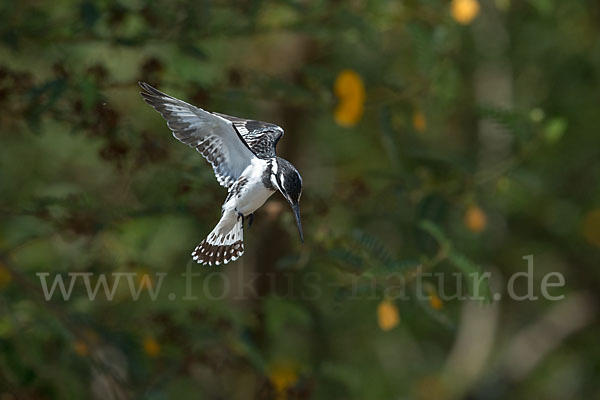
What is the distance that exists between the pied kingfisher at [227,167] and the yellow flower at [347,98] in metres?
0.98

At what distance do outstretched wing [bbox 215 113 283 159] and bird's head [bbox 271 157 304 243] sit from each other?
119 millimetres

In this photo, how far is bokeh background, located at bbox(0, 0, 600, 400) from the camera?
188 centimetres

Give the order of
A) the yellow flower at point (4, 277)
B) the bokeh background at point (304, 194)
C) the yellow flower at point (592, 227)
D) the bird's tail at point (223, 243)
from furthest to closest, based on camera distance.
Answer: the yellow flower at point (592, 227), the yellow flower at point (4, 277), the bokeh background at point (304, 194), the bird's tail at point (223, 243)

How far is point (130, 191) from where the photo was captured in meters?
2.02

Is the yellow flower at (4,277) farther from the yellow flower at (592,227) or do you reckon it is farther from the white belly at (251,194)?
the yellow flower at (592,227)

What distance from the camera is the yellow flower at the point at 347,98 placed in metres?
2.20

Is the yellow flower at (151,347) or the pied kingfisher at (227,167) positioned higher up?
the pied kingfisher at (227,167)

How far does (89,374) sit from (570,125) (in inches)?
88.8

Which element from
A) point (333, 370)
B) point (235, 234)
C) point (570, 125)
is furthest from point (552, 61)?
point (235, 234)

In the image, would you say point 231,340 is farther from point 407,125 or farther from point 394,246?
point 394,246

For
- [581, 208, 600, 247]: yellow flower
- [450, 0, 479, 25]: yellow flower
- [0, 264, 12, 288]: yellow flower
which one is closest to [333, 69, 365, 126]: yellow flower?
[450, 0, 479, 25]: yellow flower

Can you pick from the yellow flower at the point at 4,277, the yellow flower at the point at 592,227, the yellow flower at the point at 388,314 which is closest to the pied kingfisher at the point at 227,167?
the yellow flower at the point at 388,314

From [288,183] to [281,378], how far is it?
1.40 m

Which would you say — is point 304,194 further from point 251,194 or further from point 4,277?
point 251,194
